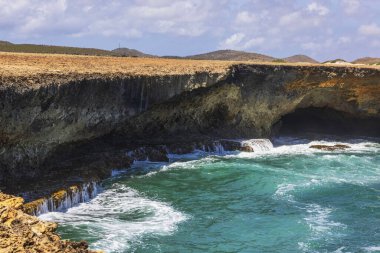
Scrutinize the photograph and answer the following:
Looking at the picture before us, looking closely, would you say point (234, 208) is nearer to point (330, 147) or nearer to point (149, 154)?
point (149, 154)

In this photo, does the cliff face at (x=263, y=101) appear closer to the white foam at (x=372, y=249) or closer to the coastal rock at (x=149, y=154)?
the coastal rock at (x=149, y=154)

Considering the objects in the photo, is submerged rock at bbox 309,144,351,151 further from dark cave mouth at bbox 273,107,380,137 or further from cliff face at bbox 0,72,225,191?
cliff face at bbox 0,72,225,191

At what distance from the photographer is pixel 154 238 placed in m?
13.7

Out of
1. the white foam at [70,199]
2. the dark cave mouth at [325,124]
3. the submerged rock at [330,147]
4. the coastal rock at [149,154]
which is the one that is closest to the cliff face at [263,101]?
the dark cave mouth at [325,124]

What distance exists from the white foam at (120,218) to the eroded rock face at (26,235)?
4514 millimetres

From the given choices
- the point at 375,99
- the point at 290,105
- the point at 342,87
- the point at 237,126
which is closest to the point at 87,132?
the point at 237,126

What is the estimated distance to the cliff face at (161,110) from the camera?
56.4ft

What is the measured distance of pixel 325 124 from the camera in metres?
35.8

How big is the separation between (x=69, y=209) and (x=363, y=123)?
82.3 ft

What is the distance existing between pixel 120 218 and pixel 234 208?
4.07 meters

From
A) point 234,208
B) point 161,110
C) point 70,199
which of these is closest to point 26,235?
point 70,199

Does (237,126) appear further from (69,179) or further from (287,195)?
(69,179)

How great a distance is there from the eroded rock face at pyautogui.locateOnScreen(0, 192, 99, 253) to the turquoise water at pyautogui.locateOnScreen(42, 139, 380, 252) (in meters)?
4.58

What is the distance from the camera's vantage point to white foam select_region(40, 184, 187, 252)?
1354 centimetres
